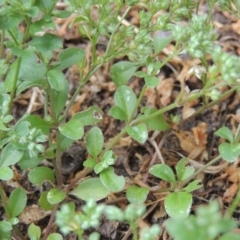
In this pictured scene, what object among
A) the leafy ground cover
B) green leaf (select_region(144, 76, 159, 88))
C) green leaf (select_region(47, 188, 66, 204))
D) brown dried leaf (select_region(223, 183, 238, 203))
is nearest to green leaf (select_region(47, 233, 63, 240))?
the leafy ground cover

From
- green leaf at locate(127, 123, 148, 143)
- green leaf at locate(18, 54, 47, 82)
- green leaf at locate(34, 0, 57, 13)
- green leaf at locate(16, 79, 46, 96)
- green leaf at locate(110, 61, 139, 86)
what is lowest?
green leaf at locate(127, 123, 148, 143)

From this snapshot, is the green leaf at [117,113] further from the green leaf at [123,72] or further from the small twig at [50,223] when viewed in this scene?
the small twig at [50,223]

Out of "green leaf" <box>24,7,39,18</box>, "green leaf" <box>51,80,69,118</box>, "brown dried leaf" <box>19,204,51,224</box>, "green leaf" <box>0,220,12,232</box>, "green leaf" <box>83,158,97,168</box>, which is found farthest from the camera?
"brown dried leaf" <box>19,204,51,224</box>

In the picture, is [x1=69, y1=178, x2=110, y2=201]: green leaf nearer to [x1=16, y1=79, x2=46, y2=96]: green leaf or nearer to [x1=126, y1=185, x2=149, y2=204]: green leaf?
[x1=126, y1=185, x2=149, y2=204]: green leaf

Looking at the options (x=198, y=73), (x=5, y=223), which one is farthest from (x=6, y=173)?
(x=198, y=73)

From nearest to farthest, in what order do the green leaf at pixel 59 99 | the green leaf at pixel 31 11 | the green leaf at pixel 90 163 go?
the green leaf at pixel 31 11 < the green leaf at pixel 90 163 < the green leaf at pixel 59 99

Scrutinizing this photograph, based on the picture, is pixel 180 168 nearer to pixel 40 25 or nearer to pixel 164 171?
pixel 164 171

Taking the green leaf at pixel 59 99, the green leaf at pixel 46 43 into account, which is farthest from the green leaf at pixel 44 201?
the green leaf at pixel 46 43
